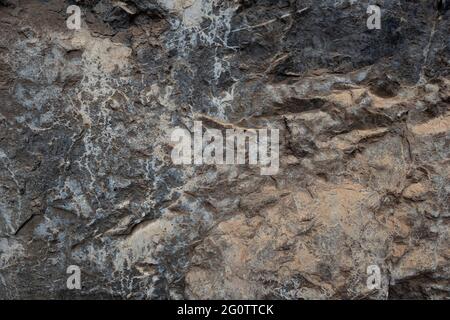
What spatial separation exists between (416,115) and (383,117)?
4.1 inches

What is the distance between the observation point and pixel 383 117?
6.46 feet

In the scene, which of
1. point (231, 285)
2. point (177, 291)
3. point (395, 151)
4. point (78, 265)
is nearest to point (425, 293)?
point (395, 151)

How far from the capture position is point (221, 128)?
198 centimetres

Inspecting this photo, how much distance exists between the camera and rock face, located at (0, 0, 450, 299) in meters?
1.97

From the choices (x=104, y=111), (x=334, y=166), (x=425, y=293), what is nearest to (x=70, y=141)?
(x=104, y=111)

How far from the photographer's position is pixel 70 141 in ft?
6.51

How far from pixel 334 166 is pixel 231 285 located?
18.9 inches

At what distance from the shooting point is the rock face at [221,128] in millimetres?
1968

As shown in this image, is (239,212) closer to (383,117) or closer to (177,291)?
(177,291)

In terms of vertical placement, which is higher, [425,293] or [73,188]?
[73,188]

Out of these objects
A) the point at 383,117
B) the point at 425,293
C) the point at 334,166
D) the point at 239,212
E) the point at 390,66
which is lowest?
the point at 425,293

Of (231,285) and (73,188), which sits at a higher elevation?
(73,188)

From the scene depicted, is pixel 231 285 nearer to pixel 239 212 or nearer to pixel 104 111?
pixel 239 212

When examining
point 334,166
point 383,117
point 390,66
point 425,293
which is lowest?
point 425,293
